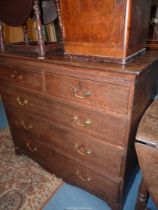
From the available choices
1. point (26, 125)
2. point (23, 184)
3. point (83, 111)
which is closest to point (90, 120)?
point (83, 111)

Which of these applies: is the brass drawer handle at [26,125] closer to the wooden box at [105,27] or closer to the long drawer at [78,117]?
the long drawer at [78,117]

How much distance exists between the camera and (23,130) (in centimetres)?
161

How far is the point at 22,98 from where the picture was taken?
1.39 meters

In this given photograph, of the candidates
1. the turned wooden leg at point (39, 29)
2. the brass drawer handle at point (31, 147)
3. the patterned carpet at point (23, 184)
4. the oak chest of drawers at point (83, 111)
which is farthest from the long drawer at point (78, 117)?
the patterned carpet at point (23, 184)

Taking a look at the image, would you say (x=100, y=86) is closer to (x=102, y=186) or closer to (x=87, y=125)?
(x=87, y=125)

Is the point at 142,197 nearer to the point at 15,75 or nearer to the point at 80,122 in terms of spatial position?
the point at 80,122

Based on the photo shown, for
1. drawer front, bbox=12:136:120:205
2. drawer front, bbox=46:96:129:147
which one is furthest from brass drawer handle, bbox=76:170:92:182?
drawer front, bbox=46:96:129:147

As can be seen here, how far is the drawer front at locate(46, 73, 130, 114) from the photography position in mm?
859

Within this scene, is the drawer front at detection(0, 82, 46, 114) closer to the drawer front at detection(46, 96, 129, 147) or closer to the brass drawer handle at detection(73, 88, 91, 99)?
the drawer front at detection(46, 96, 129, 147)

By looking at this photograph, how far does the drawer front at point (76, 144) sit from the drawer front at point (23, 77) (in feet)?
0.88

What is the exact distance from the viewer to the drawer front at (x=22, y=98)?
1.26 m

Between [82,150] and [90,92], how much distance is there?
1.50 ft

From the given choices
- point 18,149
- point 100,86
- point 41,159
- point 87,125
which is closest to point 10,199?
point 41,159

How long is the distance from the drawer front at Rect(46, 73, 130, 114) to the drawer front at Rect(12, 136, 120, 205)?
0.54 meters
